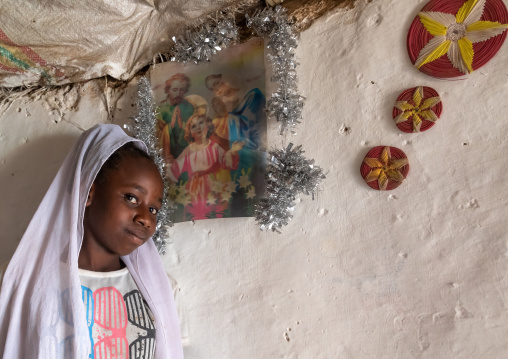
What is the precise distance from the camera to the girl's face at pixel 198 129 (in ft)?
4.90

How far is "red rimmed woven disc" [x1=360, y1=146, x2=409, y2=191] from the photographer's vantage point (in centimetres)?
121

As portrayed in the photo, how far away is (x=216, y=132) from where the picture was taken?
1471 mm

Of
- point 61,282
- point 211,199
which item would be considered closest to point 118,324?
point 61,282

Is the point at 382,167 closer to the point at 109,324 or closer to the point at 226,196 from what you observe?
the point at 226,196

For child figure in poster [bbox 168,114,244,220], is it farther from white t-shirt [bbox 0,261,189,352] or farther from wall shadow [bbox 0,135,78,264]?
wall shadow [bbox 0,135,78,264]

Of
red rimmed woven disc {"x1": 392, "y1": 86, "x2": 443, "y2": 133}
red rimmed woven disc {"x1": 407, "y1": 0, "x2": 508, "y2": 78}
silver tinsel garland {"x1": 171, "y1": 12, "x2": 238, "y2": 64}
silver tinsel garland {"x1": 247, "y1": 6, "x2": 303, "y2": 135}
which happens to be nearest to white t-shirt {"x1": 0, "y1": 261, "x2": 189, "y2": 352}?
silver tinsel garland {"x1": 247, "y1": 6, "x2": 303, "y2": 135}

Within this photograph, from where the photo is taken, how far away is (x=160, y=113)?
1582 millimetres

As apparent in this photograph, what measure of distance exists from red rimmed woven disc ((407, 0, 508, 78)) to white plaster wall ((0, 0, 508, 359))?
0.08ft

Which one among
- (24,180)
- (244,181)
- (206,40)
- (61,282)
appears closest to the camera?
(61,282)

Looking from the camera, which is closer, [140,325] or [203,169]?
[140,325]

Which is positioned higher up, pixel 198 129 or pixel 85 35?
pixel 85 35

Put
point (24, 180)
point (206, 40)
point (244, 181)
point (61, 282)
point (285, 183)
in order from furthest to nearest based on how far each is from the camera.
→ point (24, 180), point (206, 40), point (244, 181), point (285, 183), point (61, 282)

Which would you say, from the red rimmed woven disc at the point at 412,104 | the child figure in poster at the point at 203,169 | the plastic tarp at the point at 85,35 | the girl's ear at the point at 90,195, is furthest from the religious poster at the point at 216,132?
the red rimmed woven disc at the point at 412,104

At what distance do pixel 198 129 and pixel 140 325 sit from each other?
633 mm
